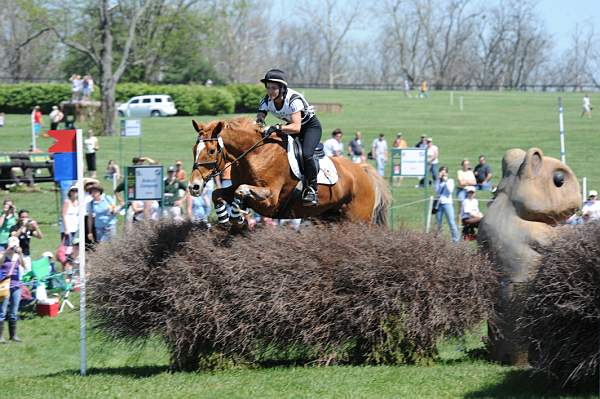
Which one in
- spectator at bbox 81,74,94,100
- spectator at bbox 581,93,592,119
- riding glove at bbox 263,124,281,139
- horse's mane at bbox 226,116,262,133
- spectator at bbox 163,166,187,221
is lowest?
spectator at bbox 163,166,187,221

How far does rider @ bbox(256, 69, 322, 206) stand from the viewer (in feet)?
32.4

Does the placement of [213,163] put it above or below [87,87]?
below

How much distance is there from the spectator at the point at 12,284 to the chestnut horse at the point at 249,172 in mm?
5069

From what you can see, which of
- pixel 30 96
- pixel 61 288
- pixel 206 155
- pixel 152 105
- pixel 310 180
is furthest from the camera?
pixel 30 96

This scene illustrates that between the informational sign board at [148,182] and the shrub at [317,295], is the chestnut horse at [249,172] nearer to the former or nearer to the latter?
the shrub at [317,295]

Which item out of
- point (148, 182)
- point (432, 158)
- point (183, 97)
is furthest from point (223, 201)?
point (183, 97)

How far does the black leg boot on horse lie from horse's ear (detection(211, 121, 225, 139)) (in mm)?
1104

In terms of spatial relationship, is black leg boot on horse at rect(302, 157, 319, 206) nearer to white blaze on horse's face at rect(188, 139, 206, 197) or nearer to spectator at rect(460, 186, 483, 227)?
white blaze on horse's face at rect(188, 139, 206, 197)

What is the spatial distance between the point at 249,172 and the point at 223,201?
0.46 m

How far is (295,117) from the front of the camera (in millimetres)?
9945

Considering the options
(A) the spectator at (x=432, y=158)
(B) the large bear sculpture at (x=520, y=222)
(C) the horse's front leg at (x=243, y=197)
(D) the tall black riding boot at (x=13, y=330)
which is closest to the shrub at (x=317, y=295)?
(B) the large bear sculpture at (x=520, y=222)

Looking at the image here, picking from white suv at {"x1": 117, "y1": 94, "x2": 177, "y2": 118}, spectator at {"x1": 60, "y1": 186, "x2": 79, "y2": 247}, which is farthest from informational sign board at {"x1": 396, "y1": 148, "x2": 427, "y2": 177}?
white suv at {"x1": 117, "y1": 94, "x2": 177, "y2": 118}

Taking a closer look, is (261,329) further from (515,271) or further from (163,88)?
(163,88)

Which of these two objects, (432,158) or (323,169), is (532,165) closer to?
(323,169)
